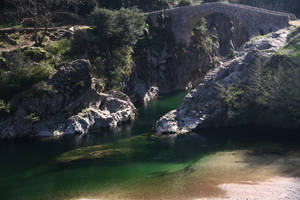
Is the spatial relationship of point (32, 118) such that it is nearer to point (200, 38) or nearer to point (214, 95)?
point (214, 95)

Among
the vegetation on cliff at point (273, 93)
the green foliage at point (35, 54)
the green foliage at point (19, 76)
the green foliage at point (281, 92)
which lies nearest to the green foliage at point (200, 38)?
the vegetation on cliff at point (273, 93)

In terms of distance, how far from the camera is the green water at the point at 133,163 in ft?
77.0

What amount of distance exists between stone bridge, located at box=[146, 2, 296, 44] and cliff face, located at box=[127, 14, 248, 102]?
4.30 feet

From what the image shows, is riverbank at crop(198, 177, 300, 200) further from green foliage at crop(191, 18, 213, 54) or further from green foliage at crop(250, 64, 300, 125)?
green foliage at crop(191, 18, 213, 54)

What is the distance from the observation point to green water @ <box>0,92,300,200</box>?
77.0 ft

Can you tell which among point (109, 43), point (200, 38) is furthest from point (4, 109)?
point (200, 38)

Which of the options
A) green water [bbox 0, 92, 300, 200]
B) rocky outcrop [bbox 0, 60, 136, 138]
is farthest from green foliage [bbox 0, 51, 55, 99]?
green water [bbox 0, 92, 300, 200]

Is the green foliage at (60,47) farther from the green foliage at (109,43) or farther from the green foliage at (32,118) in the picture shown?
the green foliage at (32,118)

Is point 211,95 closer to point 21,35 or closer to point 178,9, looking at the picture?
point 21,35

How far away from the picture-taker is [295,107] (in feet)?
108

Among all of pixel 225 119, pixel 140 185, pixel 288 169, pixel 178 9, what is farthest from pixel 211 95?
pixel 178 9

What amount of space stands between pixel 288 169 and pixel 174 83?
129 feet

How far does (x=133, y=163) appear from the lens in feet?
94.7

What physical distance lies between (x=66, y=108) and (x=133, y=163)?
13.1m
